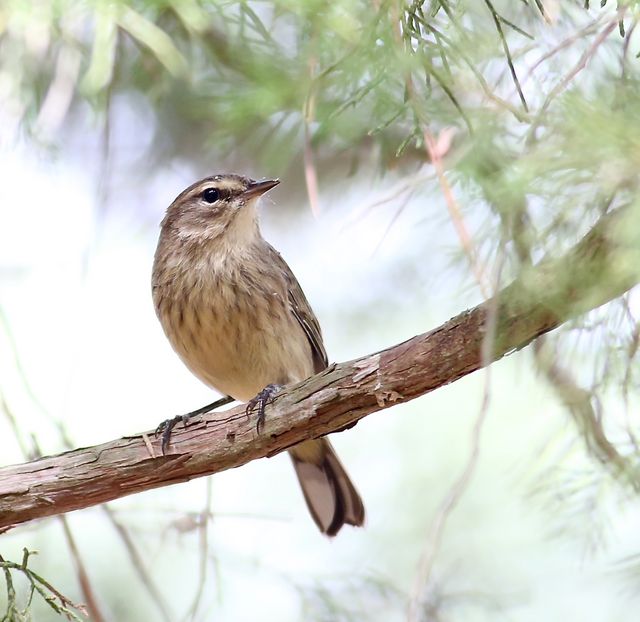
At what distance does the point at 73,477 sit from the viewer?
3873mm

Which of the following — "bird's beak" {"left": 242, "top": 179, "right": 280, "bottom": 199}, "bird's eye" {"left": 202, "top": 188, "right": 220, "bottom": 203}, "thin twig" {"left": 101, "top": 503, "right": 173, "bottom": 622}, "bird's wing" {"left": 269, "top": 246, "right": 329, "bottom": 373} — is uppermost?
"bird's eye" {"left": 202, "top": 188, "right": 220, "bottom": 203}

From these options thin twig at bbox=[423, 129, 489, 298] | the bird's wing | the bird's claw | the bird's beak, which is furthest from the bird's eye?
thin twig at bbox=[423, 129, 489, 298]

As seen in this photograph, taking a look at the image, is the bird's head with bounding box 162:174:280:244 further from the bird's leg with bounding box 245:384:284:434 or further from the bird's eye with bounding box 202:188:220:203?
the bird's leg with bounding box 245:384:284:434

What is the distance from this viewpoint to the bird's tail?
5.30 m

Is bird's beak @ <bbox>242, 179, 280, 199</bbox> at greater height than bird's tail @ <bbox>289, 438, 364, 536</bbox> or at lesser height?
greater

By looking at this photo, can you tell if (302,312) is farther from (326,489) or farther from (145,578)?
(145,578)

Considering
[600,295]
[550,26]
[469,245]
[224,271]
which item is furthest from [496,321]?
[224,271]

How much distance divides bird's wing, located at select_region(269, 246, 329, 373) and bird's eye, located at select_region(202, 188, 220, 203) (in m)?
0.40

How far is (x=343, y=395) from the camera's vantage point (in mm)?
3562

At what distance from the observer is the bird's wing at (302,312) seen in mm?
5215

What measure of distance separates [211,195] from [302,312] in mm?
804

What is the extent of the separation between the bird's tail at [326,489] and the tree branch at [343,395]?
1.39 m

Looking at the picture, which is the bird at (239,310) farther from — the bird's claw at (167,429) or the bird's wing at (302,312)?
the bird's claw at (167,429)

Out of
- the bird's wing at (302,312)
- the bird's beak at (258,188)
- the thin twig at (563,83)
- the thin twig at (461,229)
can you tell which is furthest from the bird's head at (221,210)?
the thin twig at (563,83)
